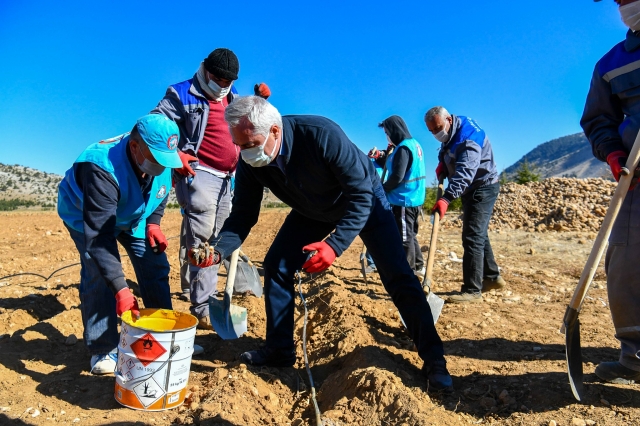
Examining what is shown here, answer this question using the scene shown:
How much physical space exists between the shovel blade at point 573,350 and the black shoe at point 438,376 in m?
0.66

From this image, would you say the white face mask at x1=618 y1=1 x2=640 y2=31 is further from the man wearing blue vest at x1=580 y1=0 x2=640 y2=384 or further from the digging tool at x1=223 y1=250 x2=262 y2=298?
the digging tool at x1=223 y1=250 x2=262 y2=298

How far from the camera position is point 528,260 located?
25.6 feet

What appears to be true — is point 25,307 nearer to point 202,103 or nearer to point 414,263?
point 202,103

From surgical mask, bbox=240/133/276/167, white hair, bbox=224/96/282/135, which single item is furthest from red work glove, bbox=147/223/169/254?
white hair, bbox=224/96/282/135

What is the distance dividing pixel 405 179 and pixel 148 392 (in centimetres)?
392

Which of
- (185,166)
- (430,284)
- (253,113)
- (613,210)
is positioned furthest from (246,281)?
(613,210)

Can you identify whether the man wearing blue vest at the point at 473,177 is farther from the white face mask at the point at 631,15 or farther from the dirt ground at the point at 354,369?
the white face mask at the point at 631,15

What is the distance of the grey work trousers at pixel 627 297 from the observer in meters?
2.49

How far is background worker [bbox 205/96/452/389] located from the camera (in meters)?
2.83

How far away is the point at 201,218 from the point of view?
14.5 ft

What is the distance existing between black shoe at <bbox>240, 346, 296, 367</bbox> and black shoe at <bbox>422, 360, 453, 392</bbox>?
94 cm

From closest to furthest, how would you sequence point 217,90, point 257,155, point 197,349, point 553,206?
point 257,155 → point 197,349 → point 217,90 → point 553,206

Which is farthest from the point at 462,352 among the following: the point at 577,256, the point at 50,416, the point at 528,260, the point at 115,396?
the point at 577,256

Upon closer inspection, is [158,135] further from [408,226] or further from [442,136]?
[408,226]
